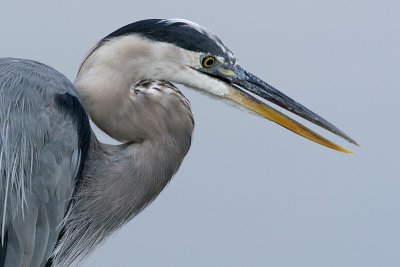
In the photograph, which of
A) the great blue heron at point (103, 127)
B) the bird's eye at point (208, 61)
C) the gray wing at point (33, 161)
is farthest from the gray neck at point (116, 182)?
the bird's eye at point (208, 61)

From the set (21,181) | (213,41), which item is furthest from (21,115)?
(213,41)

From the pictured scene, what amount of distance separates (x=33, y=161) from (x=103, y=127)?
0.29m

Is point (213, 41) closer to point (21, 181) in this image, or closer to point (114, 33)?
point (114, 33)

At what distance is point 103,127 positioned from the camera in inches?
117

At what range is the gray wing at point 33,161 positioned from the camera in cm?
280

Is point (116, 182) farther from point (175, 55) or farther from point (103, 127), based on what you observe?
point (175, 55)

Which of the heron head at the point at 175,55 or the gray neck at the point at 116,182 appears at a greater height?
the heron head at the point at 175,55

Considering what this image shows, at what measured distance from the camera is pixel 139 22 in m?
2.97

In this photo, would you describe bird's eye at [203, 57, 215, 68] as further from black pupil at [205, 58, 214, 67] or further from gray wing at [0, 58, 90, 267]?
gray wing at [0, 58, 90, 267]

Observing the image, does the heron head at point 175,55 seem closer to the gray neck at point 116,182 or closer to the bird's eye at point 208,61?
the bird's eye at point 208,61

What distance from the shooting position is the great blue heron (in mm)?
2803

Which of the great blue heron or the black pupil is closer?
the great blue heron

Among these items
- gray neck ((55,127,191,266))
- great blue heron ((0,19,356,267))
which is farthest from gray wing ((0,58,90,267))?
gray neck ((55,127,191,266))

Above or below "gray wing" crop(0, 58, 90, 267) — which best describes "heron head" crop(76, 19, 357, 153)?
above
